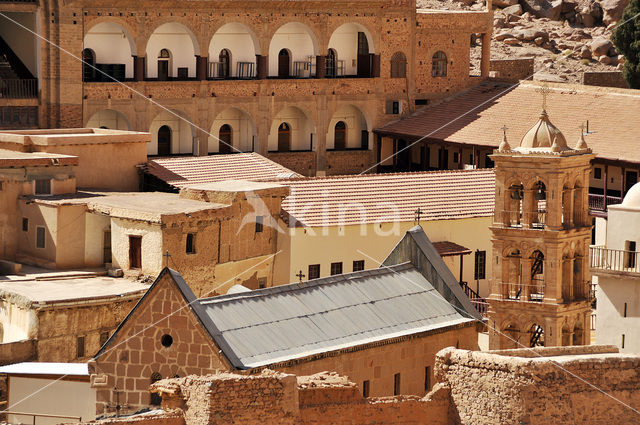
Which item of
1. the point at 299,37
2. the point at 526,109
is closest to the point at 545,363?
the point at 526,109

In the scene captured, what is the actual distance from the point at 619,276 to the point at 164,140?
2916 centimetres

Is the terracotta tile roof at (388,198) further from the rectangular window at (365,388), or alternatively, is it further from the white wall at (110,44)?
the rectangular window at (365,388)

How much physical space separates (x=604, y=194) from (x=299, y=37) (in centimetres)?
1650

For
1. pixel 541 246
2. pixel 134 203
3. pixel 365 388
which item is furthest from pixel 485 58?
pixel 365 388

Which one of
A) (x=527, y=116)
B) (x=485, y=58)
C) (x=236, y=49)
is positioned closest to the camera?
(x=527, y=116)

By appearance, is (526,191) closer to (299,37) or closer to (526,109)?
(526,109)

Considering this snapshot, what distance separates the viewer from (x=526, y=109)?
69.8 meters

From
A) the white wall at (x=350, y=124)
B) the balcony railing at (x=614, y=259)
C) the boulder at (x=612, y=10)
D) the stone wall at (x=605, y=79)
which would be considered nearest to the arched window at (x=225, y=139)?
the white wall at (x=350, y=124)

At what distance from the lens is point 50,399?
38.9 meters

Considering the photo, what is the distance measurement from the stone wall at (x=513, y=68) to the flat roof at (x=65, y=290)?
32.0 metres

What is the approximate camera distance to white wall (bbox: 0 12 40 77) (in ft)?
218

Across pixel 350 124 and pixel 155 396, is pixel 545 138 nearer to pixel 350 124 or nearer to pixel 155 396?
pixel 155 396

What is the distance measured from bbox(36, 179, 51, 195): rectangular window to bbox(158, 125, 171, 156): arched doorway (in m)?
15.8

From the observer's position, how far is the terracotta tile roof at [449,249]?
56.4m
